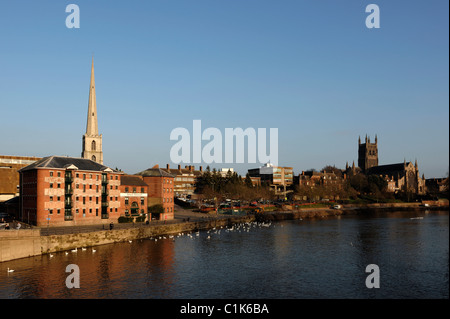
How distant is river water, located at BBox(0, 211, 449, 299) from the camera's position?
4125cm

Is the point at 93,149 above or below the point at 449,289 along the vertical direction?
above

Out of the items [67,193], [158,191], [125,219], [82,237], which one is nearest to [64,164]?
[67,193]

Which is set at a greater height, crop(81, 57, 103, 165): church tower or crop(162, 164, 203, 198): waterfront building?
crop(81, 57, 103, 165): church tower

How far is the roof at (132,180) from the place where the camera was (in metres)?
91.0

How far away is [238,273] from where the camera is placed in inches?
1980

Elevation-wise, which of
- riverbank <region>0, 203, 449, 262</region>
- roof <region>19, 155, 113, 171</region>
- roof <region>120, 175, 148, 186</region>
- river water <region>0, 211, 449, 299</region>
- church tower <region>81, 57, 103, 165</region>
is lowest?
river water <region>0, 211, 449, 299</region>

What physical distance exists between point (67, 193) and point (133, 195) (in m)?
17.7

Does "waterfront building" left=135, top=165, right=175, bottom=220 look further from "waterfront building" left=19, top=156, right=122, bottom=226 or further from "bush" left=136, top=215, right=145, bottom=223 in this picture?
"waterfront building" left=19, top=156, right=122, bottom=226

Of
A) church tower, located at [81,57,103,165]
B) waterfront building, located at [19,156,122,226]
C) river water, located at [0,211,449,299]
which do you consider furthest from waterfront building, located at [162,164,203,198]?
river water, located at [0,211,449,299]

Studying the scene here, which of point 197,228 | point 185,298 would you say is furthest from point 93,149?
point 185,298

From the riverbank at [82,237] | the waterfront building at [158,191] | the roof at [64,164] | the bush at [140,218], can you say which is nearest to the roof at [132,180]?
the waterfront building at [158,191]

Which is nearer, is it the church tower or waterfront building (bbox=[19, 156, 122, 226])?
waterfront building (bbox=[19, 156, 122, 226])

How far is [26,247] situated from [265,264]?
36.0 metres
